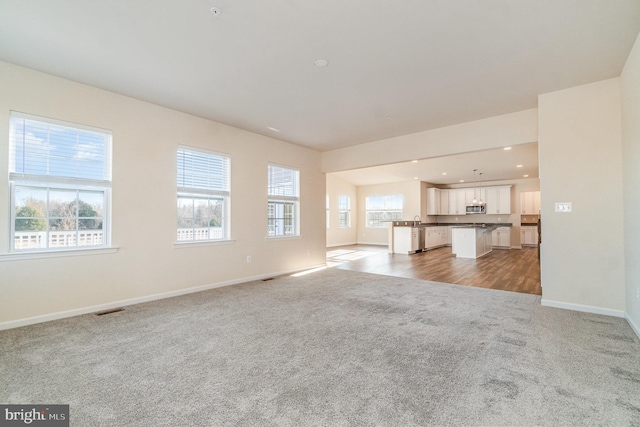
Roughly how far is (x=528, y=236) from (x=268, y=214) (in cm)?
1025

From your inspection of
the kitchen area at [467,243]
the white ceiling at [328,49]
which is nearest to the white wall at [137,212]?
the white ceiling at [328,49]

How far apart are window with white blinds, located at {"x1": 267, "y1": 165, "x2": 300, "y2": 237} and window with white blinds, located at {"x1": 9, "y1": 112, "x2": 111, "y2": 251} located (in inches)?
109

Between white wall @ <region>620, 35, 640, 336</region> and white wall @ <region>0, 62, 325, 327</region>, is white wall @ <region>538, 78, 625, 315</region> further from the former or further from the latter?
white wall @ <region>0, 62, 325, 327</region>

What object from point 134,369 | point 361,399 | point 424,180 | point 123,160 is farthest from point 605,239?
point 424,180

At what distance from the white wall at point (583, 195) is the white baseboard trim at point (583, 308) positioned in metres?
0.01

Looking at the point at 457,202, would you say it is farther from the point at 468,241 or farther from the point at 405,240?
the point at 468,241

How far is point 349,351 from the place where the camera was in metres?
2.47

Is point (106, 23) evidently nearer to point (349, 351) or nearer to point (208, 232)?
point (208, 232)

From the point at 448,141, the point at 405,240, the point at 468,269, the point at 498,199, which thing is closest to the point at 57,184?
the point at 448,141

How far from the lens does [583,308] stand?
11.5 feet

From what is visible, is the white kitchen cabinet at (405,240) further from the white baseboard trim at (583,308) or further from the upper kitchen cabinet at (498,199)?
the white baseboard trim at (583,308)

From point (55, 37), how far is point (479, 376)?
454 centimetres

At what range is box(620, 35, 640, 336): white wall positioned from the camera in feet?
8.88

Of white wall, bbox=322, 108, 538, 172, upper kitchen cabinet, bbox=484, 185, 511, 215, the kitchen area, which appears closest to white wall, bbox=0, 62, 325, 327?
white wall, bbox=322, 108, 538, 172
